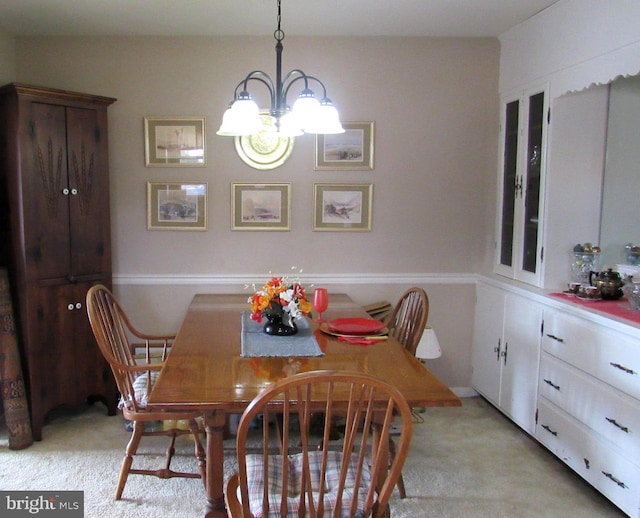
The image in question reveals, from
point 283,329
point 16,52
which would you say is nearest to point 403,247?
point 283,329

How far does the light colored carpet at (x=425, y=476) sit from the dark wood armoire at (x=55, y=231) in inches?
10.7

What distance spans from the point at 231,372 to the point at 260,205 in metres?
1.76

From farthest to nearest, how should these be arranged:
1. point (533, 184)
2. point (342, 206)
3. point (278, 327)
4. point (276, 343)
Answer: point (342, 206)
point (533, 184)
point (278, 327)
point (276, 343)

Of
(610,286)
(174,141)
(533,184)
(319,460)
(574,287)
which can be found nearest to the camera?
(319,460)

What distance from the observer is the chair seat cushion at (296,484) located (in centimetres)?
165

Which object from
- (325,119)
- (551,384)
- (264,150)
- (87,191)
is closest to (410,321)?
(551,384)

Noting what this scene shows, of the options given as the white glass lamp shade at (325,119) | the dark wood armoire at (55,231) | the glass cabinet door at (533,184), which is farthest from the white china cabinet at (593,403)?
the dark wood armoire at (55,231)

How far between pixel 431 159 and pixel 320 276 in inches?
42.7

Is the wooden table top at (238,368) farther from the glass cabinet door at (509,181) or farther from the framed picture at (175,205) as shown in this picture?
the glass cabinet door at (509,181)

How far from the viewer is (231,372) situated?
2.04 meters

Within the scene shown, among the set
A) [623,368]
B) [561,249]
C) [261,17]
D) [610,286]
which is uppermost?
[261,17]

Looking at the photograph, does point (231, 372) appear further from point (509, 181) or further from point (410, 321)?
point (509, 181)

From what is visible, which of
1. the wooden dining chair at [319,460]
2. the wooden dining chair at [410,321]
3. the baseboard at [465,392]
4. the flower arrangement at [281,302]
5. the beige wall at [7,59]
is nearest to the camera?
the wooden dining chair at [319,460]

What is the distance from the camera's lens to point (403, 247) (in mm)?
3711
